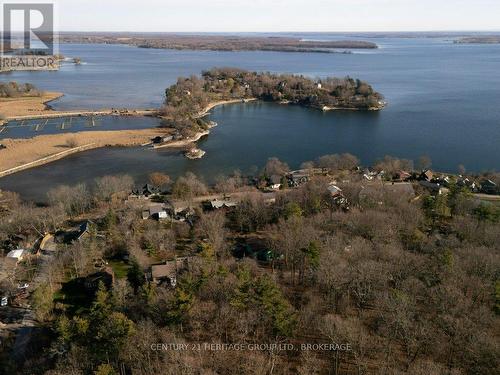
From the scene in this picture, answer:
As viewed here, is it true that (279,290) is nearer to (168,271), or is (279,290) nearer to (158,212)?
(168,271)

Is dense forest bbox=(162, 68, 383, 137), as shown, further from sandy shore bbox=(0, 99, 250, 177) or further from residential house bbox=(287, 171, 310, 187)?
residential house bbox=(287, 171, 310, 187)

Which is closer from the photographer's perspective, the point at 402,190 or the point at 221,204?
the point at 402,190

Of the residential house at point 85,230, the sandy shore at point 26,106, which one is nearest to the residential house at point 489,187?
the residential house at point 85,230

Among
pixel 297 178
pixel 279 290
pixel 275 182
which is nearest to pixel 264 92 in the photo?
pixel 297 178

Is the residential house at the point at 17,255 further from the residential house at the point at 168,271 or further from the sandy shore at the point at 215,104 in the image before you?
the sandy shore at the point at 215,104

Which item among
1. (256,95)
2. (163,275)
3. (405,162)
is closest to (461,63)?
(256,95)

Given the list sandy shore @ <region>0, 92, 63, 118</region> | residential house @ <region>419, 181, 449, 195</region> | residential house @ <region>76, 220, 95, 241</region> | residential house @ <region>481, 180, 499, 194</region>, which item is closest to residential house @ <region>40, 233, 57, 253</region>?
residential house @ <region>76, 220, 95, 241</region>
